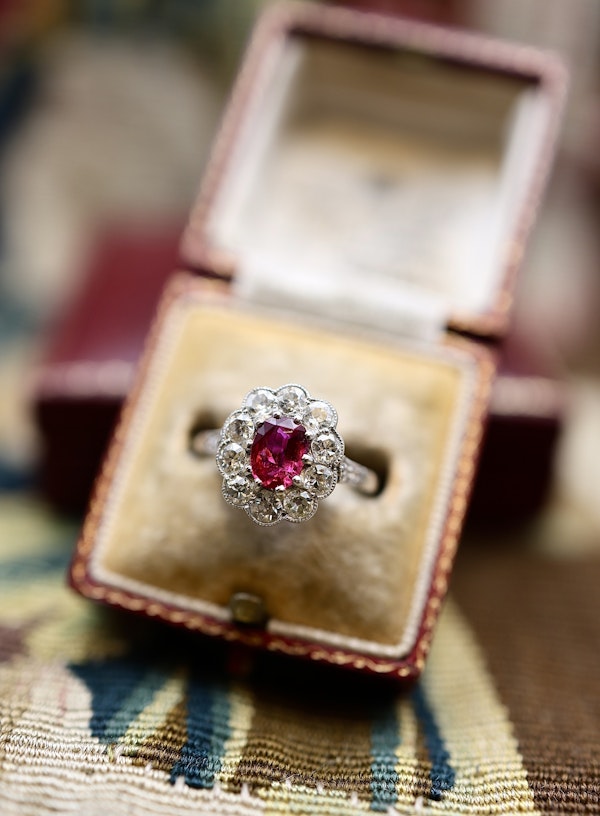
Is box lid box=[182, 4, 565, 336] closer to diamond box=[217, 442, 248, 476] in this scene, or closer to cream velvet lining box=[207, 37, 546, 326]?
cream velvet lining box=[207, 37, 546, 326]

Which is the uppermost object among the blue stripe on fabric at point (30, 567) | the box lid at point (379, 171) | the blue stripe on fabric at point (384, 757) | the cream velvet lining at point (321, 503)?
the box lid at point (379, 171)

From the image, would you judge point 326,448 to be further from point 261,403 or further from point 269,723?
point 269,723

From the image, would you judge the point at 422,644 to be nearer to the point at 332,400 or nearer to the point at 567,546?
the point at 332,400

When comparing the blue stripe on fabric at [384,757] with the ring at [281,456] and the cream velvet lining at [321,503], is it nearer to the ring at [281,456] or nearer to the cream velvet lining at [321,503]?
the cream velvet lining at [321,503]

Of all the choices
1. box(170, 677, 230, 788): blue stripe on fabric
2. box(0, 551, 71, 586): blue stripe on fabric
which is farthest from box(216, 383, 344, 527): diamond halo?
box(0, 551, 71, 586): blue stripe on fabric

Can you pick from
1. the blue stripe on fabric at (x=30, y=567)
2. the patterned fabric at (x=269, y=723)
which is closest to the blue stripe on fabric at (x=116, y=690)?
the patterned fabric at (x=269, y=723)

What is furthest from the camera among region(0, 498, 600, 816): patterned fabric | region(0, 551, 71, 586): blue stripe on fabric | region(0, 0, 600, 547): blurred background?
region(0, 0, 600, 547): blurred background
